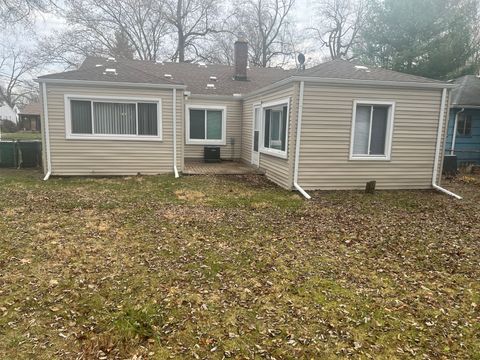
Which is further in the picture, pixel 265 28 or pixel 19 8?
pixel 265 28

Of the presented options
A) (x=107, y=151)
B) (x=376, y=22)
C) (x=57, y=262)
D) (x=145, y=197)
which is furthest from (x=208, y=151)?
(x=376, y=22)

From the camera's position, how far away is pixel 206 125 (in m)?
14.6

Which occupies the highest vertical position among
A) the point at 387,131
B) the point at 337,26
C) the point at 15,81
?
the point at 337,26

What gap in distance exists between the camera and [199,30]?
27062mm

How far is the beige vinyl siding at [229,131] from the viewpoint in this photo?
47.7 feet

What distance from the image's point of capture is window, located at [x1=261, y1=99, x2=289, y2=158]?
9414mm

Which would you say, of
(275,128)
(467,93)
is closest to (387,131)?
(275,128)

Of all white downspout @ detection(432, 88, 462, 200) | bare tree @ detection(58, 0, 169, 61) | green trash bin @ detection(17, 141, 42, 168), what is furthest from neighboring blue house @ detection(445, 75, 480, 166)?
bare tree @ detection(58, 0, 169, 61)

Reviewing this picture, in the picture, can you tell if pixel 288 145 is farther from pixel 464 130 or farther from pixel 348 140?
pixel 464 130

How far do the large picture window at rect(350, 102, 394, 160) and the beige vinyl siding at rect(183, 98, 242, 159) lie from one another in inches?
261

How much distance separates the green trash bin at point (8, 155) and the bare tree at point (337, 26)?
25.5 m

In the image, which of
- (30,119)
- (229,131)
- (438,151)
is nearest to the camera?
(438,151)

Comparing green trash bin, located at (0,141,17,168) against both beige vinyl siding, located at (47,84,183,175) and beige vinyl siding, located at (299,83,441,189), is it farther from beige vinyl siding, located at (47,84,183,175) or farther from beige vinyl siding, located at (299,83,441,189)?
beige vinyl siding, located at (299,83,441,189)

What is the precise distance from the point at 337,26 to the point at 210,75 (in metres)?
18.0
